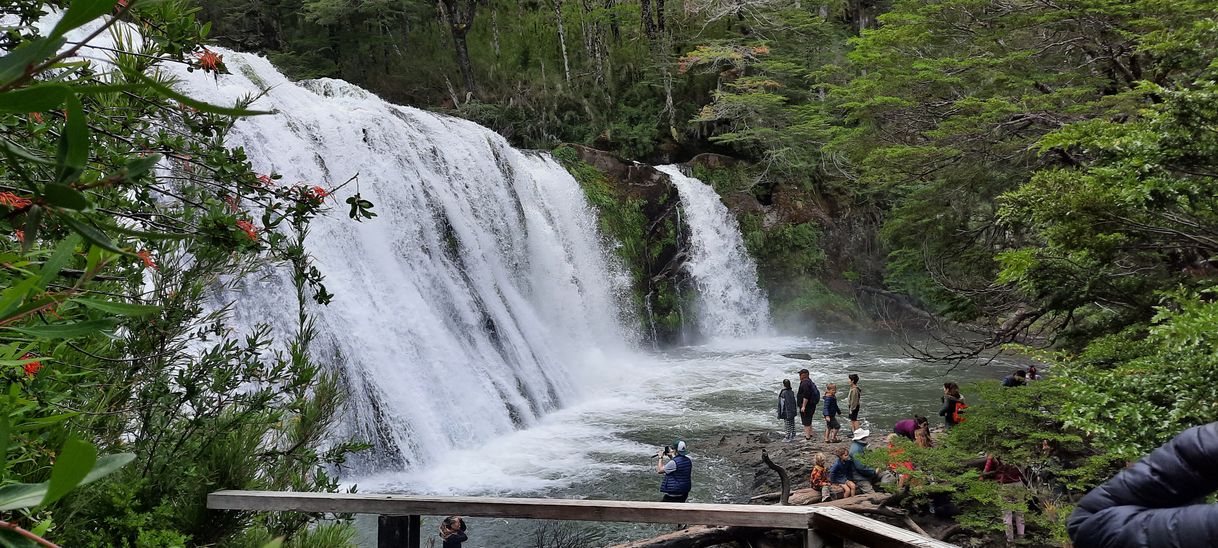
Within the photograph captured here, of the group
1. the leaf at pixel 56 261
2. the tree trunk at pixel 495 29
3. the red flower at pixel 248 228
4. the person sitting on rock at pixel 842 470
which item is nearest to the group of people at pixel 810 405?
the person sitting on rock at pixel 842 470

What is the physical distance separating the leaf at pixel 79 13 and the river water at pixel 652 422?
733 cm

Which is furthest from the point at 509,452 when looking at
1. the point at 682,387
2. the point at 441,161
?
the point at 441,161

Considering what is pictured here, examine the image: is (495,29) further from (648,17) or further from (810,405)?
(810,405)

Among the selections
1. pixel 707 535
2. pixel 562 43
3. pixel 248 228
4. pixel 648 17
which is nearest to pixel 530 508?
pixel 248 228

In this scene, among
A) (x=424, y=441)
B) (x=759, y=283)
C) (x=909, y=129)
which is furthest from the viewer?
(x=759, y=283)

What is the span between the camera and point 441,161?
48.4ft

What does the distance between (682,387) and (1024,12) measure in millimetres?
8805

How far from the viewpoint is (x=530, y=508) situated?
2404 mm

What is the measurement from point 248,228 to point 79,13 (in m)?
1.92

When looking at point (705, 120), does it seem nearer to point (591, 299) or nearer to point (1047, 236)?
point (591, 299)

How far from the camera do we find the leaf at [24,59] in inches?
24.7

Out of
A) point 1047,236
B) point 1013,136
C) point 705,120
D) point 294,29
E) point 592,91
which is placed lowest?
point 1047,236

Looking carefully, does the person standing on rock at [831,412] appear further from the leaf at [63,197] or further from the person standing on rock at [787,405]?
the leaf at [63,197]

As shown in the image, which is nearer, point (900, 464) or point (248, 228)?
point (248, 228)
